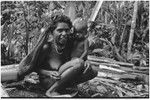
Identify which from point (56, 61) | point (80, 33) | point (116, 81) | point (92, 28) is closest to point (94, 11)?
point (92, 28)

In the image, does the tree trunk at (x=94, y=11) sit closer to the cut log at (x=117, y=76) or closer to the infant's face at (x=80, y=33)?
the cut log at (x=117, y=76)

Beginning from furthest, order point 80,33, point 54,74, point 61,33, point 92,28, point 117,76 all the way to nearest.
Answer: point 92,28, point 117,76, point 80,33, point 54,74, point 61,33

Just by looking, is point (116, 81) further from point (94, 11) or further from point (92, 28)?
point (94, 11)

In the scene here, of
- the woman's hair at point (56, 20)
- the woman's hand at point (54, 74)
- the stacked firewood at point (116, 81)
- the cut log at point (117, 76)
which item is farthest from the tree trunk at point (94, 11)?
the woman's hand at point (54, 74)

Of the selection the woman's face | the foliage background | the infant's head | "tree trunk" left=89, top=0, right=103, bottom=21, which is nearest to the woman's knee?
the woman's face

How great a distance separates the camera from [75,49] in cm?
507

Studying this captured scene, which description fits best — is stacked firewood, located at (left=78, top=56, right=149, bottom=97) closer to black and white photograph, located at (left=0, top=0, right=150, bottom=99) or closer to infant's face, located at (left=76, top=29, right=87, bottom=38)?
black and white photograph, located at (left=0, top=0, right=150, bottom=99)

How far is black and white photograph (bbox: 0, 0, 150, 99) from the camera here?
193 inches

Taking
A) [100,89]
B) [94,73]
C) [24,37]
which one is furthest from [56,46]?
[24,37]

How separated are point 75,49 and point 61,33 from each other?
1.42 ft

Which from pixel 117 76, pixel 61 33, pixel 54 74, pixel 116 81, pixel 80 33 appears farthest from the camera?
Answer: pixel 117 76

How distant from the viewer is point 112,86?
5879mm

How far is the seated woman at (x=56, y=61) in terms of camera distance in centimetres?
479

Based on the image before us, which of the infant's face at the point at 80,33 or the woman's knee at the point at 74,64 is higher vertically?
the infant's face at the point at 80,33
